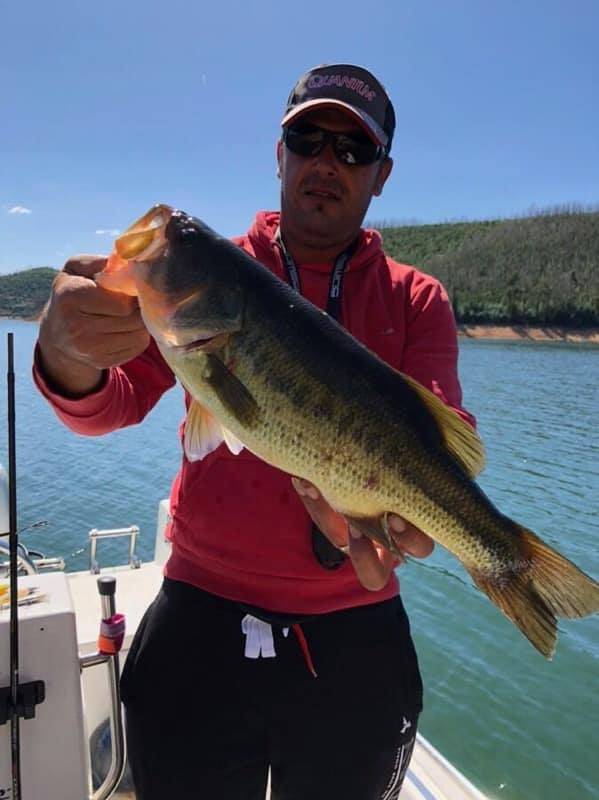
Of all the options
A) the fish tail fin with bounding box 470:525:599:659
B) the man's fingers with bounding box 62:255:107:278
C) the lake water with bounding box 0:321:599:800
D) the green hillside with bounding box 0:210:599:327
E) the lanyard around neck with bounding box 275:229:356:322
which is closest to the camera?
the man's fingers with bounding box 62:255:107:278

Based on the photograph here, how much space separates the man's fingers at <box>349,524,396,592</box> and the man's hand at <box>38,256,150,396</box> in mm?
912

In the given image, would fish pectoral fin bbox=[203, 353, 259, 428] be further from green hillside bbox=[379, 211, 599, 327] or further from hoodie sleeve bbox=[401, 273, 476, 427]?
green hillside bbox=[379, 211, 599, 327]

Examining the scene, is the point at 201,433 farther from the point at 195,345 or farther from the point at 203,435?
the point at 195,345

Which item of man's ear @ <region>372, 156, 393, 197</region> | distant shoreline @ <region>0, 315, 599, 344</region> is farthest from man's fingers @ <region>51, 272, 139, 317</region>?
distant shoreline @ <region>0, 315, 599, 344</region>

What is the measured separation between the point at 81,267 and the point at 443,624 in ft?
26.2

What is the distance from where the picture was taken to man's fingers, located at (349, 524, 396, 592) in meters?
2.06

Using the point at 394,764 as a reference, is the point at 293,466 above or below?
above

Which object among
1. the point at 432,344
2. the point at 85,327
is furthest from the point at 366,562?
the point at 85,327

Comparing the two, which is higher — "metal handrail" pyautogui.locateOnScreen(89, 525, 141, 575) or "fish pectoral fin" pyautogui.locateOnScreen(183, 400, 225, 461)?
"fish pectoral fin" pyautogui.locateOnScreen(183, 400, 225, 461)

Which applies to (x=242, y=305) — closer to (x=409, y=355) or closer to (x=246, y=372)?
(x=246, y=372)

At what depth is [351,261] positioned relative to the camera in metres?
2.64

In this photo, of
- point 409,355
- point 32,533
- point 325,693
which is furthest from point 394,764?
point 32,533

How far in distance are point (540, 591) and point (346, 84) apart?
6.31 ft

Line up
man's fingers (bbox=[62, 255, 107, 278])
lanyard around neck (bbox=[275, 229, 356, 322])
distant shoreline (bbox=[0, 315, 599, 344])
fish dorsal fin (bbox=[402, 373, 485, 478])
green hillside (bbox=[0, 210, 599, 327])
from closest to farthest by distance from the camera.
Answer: man's fingers (bbox=[62, 255, 107, 278]) → fish dorsal fin (bbox=[402, 373, 485, 478]) → lanyard around neck (bbox=[275, 229, 356, 322]) → distant shoreline (bbox=[0, 315, 599, 344]) → green hillside (bbox=[0, 210, 599, 327])
